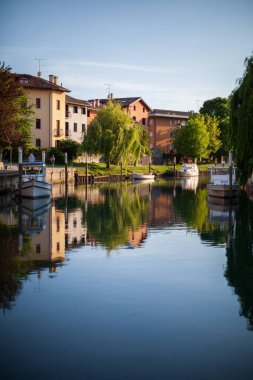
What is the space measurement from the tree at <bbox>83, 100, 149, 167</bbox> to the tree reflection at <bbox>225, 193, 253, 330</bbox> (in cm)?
4082

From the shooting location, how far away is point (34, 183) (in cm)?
3975

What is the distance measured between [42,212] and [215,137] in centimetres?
7985

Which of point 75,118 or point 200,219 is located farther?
point 75,118

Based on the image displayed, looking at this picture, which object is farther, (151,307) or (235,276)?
(235,276)

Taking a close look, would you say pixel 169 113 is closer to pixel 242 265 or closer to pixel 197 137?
pixel 197 137

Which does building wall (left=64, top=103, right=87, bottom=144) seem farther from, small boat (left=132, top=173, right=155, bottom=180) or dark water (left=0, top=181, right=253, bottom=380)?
dark water (left=0, top=181, right=253, bottom=380)

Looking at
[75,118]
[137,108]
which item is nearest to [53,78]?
[75,118]

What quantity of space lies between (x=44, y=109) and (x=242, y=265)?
199 ft

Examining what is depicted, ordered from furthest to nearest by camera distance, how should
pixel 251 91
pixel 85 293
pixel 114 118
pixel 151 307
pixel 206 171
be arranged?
pixel 206 171 → pixel 114 118 → pixel 251 91 → pixel 85 293 → pixel 151 307

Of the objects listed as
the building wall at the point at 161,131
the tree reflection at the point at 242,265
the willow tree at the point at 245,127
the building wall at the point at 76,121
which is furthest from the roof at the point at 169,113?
the willow tree at the point at 245,127

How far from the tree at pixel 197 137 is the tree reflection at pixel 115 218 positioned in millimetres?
55909

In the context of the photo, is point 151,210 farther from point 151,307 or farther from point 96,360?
point 96,360

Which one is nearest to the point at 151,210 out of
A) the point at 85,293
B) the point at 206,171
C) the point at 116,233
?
the point at 116,233

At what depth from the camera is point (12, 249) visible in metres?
20.5
